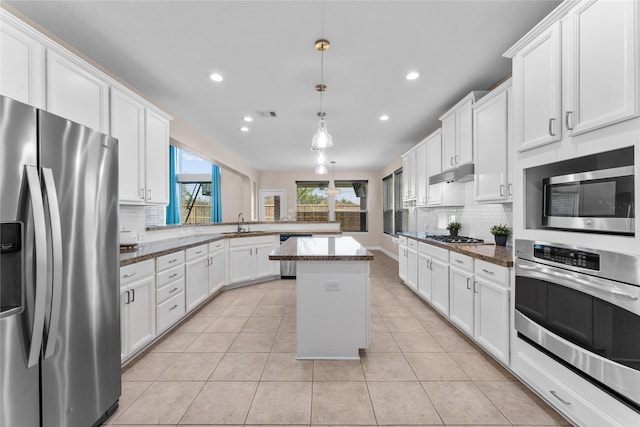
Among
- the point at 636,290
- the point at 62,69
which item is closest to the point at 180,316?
the point at 62,69

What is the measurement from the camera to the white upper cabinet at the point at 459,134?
10.0 feet

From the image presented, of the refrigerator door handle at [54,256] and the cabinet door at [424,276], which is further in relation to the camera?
the cabinet door at [424,276]

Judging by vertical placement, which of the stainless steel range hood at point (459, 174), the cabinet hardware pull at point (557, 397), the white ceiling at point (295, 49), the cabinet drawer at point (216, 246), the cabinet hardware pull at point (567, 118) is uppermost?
the white ceiling at point (295, 49)

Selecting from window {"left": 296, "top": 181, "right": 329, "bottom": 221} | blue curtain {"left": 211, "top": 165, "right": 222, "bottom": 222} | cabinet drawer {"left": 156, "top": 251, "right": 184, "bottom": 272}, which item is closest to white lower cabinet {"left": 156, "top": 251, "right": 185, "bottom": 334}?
cabinet drawer {"left": 156, "top": 251, "right": 184, "bottom": 272}

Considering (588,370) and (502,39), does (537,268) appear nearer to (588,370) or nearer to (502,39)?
(588,370)

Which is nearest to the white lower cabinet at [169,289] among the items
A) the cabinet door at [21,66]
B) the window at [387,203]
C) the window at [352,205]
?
the cabinet door at [21,66]

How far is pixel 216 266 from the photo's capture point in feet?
13.1

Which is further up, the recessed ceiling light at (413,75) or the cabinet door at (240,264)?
the recessed ceiling light at (413,75)

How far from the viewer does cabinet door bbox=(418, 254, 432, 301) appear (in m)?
3.41

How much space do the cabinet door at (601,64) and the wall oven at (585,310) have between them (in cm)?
69

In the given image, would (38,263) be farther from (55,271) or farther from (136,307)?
(136,307)

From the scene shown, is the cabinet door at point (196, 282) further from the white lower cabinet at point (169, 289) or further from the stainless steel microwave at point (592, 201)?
the stainless steel microwave at point (592, 201)

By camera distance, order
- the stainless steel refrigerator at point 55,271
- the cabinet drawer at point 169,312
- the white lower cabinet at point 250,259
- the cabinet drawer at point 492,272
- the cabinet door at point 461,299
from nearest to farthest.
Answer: the stainless steel refrigerator at point 55,271 → the cabinet drawer at point 492,272 → the cabinet door at point 461,299 → the cabinet drawer at point 169,312 → the white lower cabinet at point 250,259

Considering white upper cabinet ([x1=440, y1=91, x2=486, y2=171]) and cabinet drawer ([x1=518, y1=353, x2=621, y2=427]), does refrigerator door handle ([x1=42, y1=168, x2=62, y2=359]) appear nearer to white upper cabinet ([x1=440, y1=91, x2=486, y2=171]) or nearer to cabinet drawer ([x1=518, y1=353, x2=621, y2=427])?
cabinet drawer ([x1=518, y1=353, x2=621, y2=427])
